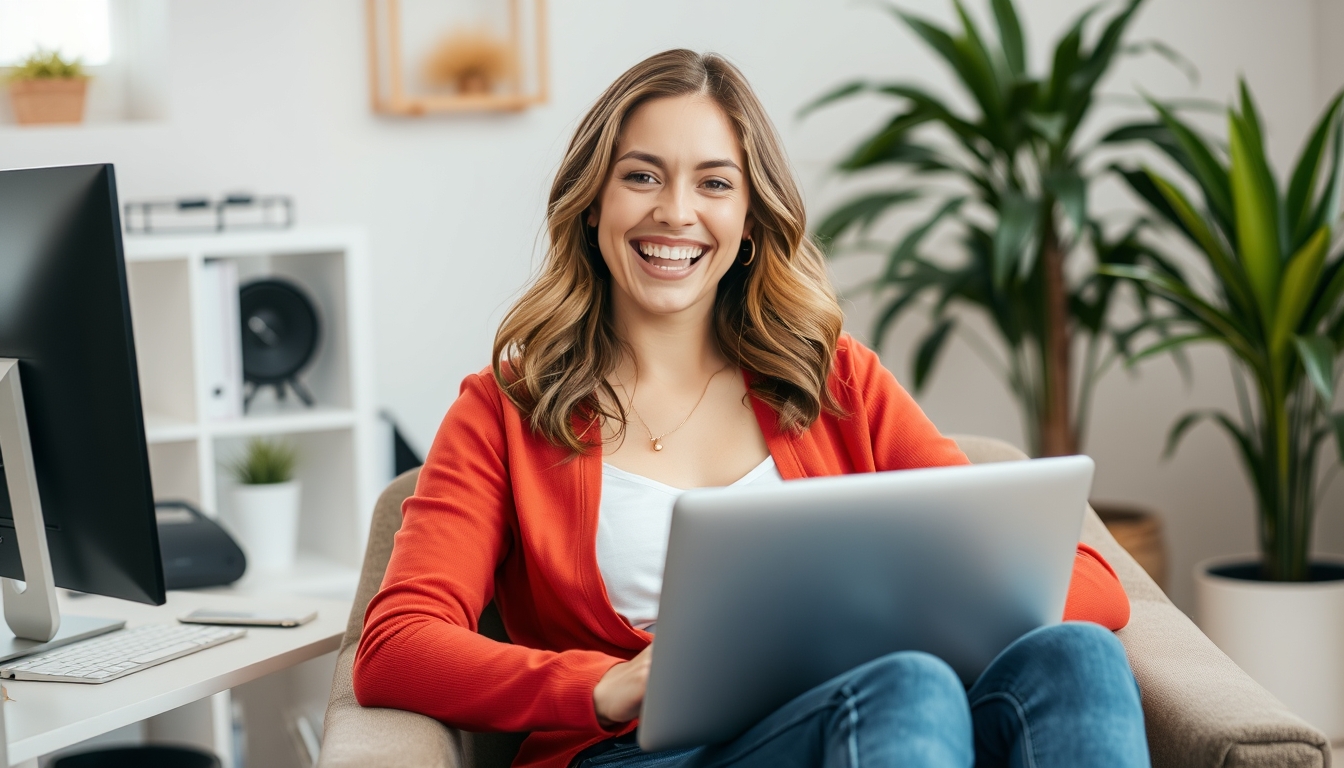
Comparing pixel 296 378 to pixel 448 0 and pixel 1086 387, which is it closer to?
pixel 448 0

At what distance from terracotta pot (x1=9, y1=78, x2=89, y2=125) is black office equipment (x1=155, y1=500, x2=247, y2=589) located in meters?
1.00

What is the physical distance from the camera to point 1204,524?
3.28 meters

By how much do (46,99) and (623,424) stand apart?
174 centimetres

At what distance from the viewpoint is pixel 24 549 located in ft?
4.38

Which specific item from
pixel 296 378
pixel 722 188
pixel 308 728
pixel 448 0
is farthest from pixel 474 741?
pixel 448 0

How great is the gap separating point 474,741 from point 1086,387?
189cm

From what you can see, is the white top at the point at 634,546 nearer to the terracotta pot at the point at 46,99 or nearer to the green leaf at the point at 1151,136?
the green leaf at the point at 1151,136

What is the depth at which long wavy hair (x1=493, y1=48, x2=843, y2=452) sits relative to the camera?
151cm

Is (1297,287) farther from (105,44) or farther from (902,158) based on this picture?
(105,44)

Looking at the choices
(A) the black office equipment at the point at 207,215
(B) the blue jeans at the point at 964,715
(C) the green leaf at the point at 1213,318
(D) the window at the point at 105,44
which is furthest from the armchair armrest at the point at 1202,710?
(D) the window at the point at 105,44

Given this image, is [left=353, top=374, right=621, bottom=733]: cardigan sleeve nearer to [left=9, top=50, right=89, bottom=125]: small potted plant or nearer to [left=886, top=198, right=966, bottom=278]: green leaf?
[left=886, top=198, right=966, bottom=278]: green leaf

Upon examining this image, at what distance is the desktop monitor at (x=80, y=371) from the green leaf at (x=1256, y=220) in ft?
6.33

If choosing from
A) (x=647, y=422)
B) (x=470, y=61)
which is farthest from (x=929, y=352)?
(x=647, y=422)

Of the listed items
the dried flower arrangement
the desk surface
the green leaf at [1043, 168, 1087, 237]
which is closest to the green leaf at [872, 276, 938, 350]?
the green leaf at [1043, 168, 1087, 237]
